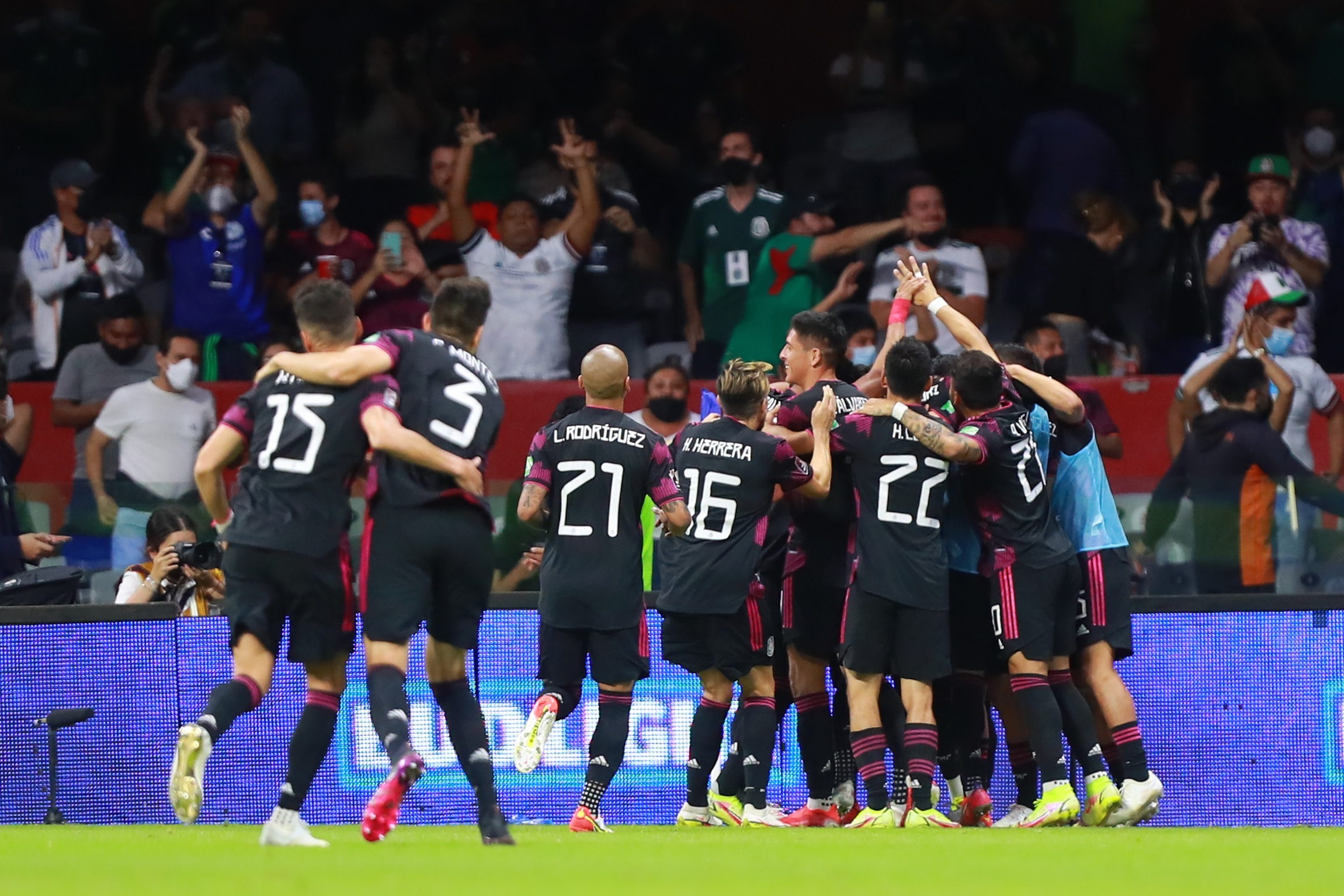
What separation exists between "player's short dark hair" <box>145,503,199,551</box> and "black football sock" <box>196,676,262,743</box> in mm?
3318

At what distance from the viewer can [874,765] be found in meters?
8.31

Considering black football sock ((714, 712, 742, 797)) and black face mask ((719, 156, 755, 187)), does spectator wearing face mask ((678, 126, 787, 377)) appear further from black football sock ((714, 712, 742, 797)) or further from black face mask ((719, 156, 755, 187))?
black football sock ((714, 712, 742, 797))

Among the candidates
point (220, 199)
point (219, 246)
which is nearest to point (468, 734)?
point (219, 246)

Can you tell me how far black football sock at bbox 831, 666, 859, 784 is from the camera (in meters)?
9.00

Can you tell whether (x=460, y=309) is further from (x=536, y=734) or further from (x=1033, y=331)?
(x=1033, y=331)

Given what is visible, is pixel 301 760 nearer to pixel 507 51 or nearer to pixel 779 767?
pixel 779 767

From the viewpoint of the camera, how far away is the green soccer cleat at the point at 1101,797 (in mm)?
8391

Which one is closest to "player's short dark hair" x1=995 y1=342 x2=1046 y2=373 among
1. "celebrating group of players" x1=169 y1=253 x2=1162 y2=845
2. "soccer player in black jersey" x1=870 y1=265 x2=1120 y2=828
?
"celebrating group of players" x1=169 y1=253 x2=1162 y2=845

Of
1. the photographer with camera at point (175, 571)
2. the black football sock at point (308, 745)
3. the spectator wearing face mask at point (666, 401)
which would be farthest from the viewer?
the spectator wearing face mask at point (666, 401)

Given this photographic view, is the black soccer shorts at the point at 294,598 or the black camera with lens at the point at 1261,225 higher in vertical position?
the black camera with lens at the point at 1261,225

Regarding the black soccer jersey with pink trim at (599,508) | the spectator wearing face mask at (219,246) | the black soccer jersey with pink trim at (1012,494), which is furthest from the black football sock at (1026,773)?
the spectator wearing face mask at (219,246)

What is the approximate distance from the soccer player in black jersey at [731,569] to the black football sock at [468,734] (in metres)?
1.81

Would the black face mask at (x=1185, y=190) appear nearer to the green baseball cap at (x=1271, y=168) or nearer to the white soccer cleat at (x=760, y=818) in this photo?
the green baseball cap at (x=1271, y=168)

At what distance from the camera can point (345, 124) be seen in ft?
46.7
